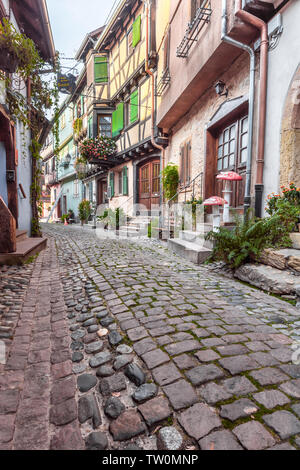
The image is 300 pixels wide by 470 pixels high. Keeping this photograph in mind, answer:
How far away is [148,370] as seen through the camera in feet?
5.12

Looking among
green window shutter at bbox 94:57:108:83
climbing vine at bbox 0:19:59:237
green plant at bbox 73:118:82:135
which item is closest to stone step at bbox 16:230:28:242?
climbing vine at bbox 0:19:59:237

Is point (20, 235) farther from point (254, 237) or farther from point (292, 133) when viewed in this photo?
point (292, 133)

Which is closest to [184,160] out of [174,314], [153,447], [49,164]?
[174,314]

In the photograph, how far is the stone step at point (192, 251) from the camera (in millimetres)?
4559

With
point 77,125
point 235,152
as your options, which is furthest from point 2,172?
point 77,125

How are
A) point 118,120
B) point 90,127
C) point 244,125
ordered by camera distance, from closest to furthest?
point 244,125 → point 118,120 → point 90,127

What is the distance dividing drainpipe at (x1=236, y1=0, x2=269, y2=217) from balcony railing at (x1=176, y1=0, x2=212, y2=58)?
4.80 feet

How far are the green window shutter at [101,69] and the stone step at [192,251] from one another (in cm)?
1171

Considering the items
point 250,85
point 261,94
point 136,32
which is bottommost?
point 261,94

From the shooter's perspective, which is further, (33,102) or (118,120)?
(118,120)

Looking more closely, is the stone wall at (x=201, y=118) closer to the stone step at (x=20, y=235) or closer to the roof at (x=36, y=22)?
the roof at (x=36, y=22)

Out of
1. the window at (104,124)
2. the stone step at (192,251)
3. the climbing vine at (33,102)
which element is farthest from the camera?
the window at (104,124)

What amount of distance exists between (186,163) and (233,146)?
219cm

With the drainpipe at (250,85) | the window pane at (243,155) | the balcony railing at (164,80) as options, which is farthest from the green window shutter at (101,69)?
the window pane at (243,155)
